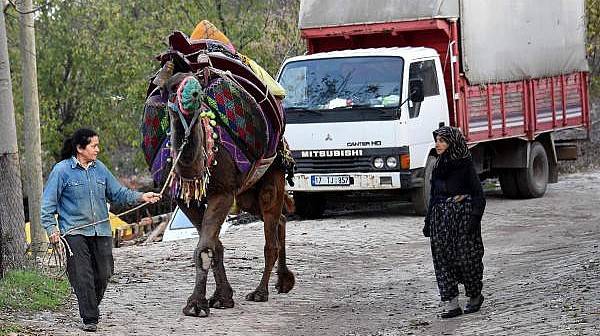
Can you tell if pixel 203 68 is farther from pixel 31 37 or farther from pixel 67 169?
pixel 31 37

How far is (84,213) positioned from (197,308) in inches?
55.7

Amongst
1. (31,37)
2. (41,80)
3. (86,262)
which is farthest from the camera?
(41,80)

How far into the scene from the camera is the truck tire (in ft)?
59.2

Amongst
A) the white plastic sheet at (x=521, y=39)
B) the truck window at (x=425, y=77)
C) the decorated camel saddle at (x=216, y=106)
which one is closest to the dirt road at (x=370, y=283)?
the decorated camel saddle at (x=216, y=106)

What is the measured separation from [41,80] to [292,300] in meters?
28.0

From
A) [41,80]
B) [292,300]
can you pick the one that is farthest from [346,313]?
[41,80]

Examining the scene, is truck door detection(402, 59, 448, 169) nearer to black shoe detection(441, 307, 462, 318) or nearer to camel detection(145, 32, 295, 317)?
camel detection(145, 32, 295, 317)

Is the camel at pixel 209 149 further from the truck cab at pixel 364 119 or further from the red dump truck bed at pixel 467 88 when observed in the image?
the red dump truck bed at pixel 467 88

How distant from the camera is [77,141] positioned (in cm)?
962

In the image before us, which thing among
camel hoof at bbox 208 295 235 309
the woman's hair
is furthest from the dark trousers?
camel hoof at bbox 208 295 235 309

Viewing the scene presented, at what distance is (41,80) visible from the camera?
3825 cm

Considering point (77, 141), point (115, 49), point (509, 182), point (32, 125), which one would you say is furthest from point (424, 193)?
point (115, 49)

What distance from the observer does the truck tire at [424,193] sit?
59.2ft

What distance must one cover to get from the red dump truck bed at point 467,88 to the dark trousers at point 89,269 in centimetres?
988
